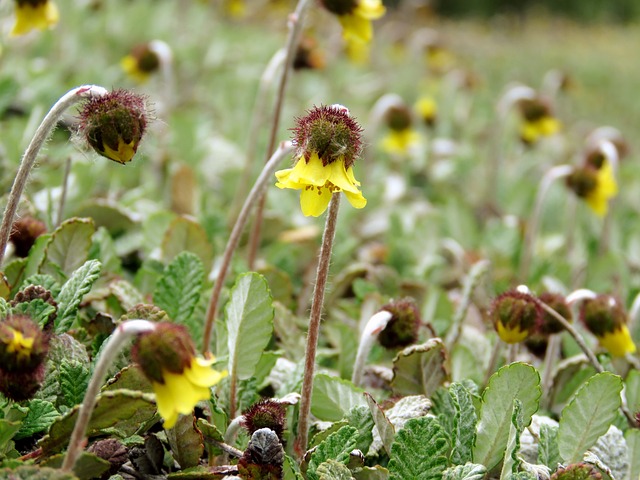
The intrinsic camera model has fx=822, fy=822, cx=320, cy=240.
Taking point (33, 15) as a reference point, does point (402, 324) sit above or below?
below

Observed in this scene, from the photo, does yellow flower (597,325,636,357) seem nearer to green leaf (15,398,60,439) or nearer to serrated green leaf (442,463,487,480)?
serrated green leaf (442,463,487,480)

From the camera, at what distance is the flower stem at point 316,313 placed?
4.85 ft

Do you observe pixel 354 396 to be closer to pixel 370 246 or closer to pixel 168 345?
pixel 168 345

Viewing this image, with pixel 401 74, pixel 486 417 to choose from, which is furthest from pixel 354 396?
pixel 401 74

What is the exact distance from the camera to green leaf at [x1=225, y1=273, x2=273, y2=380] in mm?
1674

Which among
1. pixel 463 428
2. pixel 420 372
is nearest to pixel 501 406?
pixel 463 428

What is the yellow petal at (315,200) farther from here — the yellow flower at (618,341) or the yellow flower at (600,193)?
the yellow flower at (600,193)

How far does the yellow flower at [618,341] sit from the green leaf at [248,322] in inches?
34.7

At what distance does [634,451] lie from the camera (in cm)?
171

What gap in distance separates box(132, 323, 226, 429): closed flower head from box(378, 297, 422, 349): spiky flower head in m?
0.71

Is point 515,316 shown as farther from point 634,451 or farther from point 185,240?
point 185,240

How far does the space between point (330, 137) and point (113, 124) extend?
0.39 meters

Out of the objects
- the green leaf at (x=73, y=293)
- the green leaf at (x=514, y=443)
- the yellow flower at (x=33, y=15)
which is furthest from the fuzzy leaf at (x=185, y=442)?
the yellow flower at (x=33, y=15)

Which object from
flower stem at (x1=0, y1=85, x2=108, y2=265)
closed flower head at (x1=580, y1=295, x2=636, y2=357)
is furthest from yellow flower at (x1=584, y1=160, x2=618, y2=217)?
flower stem at (x1=0, y1=85, x2=108, y2=265)
